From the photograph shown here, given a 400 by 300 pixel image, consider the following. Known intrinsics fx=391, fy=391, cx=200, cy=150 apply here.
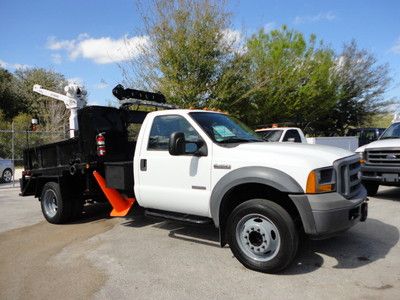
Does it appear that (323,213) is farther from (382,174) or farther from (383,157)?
(383,157)

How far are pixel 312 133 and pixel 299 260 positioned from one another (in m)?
25.1

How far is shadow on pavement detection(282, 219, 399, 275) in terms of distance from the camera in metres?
4.72

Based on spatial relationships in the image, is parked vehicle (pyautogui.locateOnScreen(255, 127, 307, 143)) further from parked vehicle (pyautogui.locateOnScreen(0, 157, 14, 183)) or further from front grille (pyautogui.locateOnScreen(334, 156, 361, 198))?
parked vehicle (pyautogui.locateOnScreen(0, 157, 14, 183))

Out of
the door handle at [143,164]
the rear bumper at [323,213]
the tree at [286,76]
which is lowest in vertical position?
the rear bumper at [323,213]

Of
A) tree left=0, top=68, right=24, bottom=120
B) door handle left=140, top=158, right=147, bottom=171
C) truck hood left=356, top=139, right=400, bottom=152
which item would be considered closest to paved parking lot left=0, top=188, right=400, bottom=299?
door handle left=140, top=158, right=147, bottom=171

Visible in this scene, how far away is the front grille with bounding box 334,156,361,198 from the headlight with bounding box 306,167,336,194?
7 cm

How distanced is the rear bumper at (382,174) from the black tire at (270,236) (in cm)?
479

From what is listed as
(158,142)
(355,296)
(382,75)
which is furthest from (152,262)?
(382,75)

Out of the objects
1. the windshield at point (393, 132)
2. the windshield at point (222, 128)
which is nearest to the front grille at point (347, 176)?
the windshield at point (222, 128)

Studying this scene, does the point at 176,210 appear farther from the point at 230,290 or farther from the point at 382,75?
the point at 382,75

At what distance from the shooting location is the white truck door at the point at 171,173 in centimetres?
506

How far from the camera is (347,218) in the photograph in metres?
4.37

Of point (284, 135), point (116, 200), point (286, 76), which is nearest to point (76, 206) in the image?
point (116, 200)

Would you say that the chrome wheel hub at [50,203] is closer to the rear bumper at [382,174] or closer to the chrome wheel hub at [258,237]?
the chrome wheel hub at [258,237]
